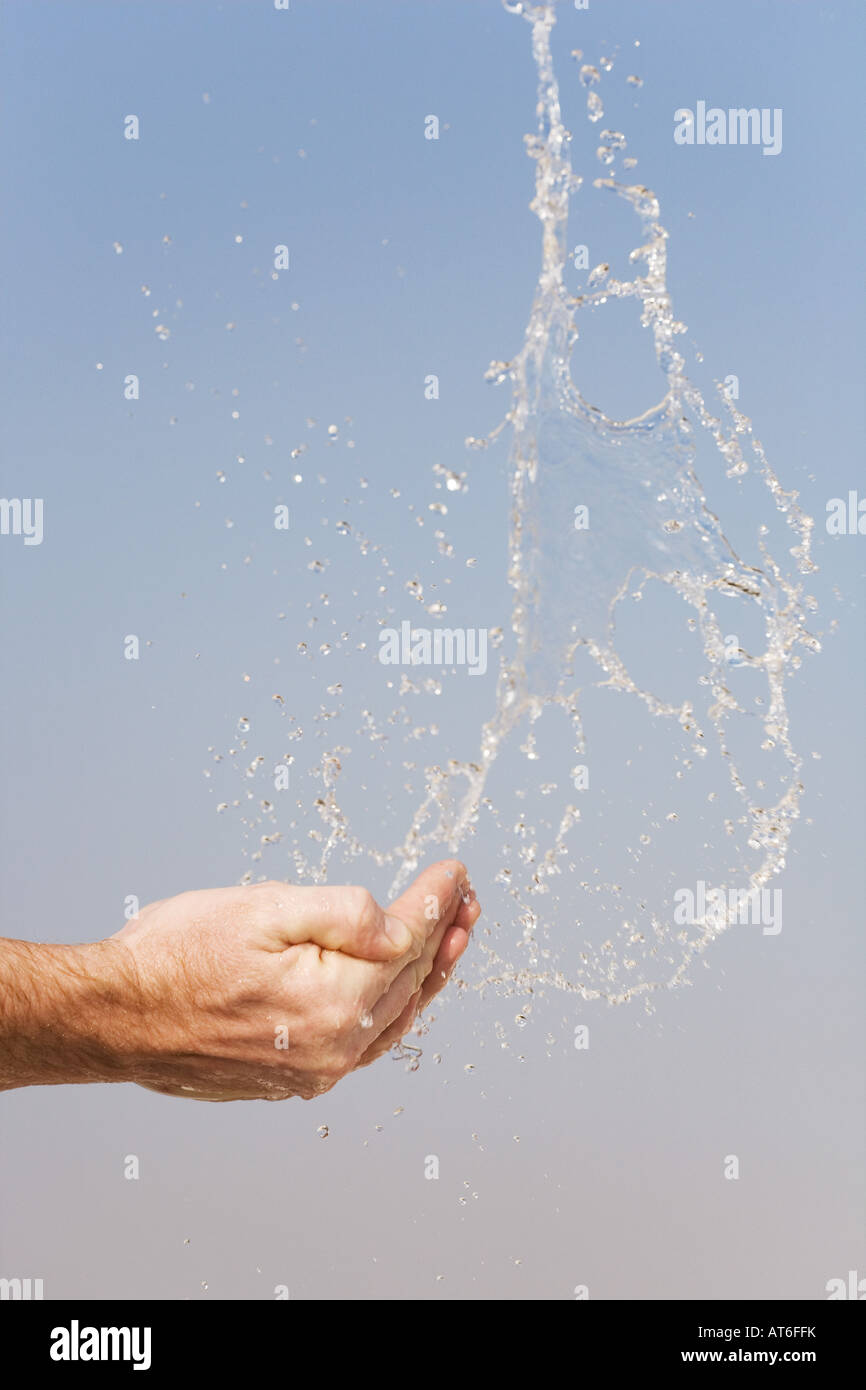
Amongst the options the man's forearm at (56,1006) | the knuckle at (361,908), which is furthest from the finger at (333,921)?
the man's forearm at (56,1006)

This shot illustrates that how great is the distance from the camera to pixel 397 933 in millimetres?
1379

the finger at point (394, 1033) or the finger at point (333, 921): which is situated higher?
the finger at point (333, 921)

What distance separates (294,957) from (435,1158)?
2.32m

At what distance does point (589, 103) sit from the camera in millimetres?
2529

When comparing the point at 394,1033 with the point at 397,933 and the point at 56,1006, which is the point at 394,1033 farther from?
the point at 56,1006

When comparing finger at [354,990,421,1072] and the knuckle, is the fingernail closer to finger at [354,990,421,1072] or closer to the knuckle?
the knuckle

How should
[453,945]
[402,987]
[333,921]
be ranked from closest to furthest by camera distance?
[333,921], [402,987], [453,945]

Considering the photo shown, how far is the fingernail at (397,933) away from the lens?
1.37 metres

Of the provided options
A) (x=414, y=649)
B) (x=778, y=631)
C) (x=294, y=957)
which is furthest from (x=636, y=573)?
(x=294, y=957)

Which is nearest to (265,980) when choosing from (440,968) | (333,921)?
(333,921)

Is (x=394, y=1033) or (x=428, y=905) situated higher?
(x=428, y=905)

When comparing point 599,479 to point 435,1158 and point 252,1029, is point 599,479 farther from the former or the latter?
point 435,1158

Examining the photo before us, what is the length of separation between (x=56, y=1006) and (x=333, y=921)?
327 millimetres

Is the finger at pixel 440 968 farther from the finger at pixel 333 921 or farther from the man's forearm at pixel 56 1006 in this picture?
the man's forearm at pixel 56 1006
